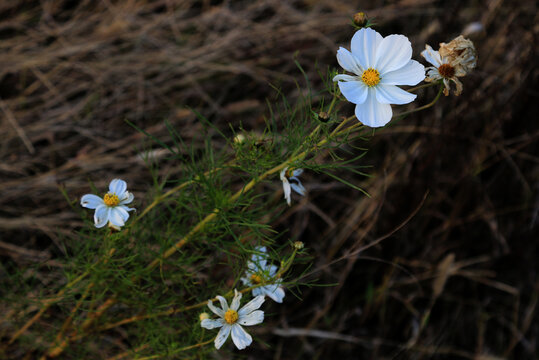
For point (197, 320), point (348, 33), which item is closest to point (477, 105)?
point (348, 33)

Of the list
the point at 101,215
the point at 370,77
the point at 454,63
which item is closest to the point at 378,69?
the point at 370,77

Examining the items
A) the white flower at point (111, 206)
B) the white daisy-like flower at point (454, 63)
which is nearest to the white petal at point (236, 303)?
the white flower at point (111, 206)

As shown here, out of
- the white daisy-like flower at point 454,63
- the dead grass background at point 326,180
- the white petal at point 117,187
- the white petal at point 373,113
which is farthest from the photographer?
the dead grass background at point 326,180

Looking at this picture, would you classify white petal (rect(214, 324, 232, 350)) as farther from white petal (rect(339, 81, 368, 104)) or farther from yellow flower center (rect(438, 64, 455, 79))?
yellow flower center (rect(438, 64, 455, 79))

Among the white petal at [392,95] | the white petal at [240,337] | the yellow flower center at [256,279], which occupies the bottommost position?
the white petal at [240,337]

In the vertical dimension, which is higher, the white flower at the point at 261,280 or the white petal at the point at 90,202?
the white petal at the point at 90,202

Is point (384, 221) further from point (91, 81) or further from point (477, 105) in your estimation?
point (91, 81)

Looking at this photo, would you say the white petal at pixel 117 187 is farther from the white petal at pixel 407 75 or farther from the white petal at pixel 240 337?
the white petal at pixel 407 75

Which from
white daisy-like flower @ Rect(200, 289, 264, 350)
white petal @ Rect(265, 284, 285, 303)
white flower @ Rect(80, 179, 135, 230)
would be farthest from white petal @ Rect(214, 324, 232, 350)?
white flower @ Rect(80, 179, 135, 230)
